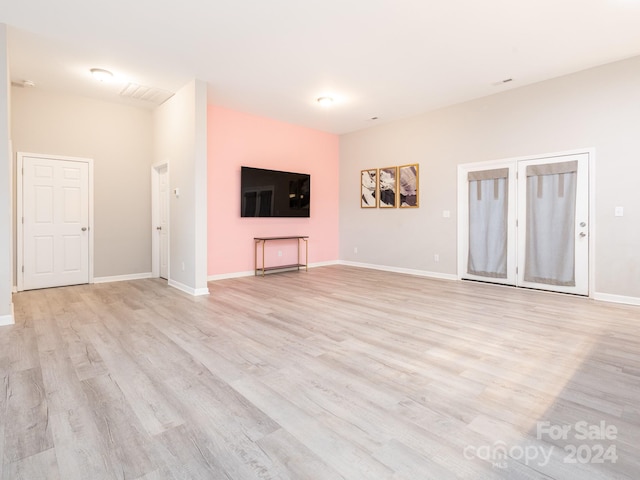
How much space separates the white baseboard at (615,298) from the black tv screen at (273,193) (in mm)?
5164

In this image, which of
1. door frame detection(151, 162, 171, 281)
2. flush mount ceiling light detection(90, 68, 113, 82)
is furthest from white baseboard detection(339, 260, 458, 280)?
flush mount ceiling light detection(90, 68, 113, 82)

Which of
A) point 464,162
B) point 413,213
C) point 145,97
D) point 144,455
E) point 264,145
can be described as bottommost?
point 144,455

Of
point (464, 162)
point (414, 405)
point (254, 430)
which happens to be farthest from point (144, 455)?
point (464, 162)

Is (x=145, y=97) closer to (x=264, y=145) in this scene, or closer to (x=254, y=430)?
(x=264, y=145)

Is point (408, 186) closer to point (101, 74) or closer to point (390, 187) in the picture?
point (390, 187)

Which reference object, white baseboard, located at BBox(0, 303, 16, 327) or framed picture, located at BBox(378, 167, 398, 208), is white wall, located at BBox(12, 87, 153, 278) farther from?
framed picture, located at BBox(378, 167, 398, 208)

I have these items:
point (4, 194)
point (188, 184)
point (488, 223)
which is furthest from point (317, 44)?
point (488, 223)

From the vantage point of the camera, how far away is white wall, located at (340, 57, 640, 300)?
4.32 m

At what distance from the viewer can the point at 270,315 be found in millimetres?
3848

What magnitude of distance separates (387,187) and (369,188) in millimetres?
494

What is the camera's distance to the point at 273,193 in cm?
679

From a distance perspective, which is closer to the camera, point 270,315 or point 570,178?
point 270,315

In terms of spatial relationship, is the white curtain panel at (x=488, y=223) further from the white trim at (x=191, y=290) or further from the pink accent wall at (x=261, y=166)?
the white trim at (x=191, y=290)

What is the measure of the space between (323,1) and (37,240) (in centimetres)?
541
